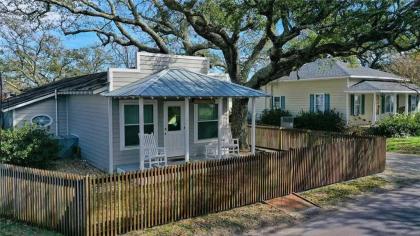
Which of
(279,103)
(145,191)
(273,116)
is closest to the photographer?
(145,191)

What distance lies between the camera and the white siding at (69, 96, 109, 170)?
13.9m

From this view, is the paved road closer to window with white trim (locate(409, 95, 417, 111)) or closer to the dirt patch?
the dirt patch

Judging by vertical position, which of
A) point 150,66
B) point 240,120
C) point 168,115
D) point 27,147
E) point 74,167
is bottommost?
point 74,167

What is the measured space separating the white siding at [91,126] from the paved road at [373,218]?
26.1 ft

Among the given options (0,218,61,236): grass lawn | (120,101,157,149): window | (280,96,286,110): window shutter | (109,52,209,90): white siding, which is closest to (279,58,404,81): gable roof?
(280,96,286,110): window shutter

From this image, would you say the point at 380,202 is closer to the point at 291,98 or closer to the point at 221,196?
the point at 221,196

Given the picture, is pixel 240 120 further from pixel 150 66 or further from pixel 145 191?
pixel 145 191

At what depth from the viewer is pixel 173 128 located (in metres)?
15.0

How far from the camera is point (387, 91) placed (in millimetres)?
27578

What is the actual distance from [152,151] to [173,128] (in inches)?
69.3

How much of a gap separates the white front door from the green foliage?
15.7m

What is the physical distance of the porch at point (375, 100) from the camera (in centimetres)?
2742

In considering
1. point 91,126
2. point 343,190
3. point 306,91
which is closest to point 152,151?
point 91,126

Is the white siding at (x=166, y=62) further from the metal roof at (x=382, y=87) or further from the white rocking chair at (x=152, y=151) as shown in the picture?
the metal roof at (x=382, y=87)
